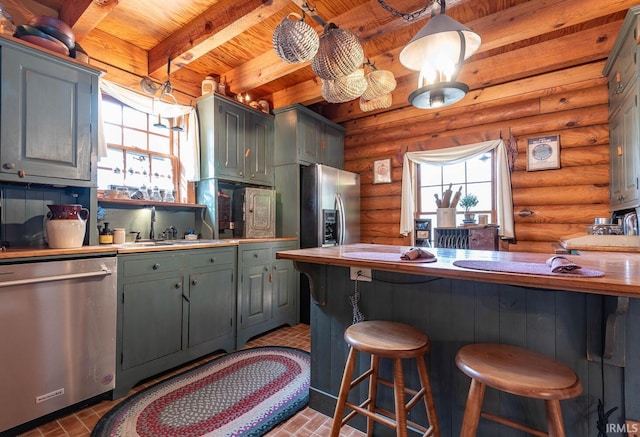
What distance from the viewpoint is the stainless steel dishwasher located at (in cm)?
160

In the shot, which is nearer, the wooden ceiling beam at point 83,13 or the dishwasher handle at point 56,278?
the dishwasher handle at point 56,278

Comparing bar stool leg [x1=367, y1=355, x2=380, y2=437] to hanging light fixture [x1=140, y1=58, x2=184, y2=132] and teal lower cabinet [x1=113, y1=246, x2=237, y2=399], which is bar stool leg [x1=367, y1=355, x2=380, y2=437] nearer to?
teal lower cabinet [x1=113, y1=246, x2=237, y2=399]

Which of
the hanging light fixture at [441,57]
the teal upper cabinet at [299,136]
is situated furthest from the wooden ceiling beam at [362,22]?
the hanging light fixture at [441,57]

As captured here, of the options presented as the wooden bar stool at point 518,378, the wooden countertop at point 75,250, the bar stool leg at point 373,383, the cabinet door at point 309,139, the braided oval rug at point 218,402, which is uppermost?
the cabinet door at point 309,139

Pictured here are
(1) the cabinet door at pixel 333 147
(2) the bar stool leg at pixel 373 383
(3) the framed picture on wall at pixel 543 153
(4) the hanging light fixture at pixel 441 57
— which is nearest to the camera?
(4) the hanging light fixture at pixel 441 57

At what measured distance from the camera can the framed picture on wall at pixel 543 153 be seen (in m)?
3.06

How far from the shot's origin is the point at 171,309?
2289 millimetres

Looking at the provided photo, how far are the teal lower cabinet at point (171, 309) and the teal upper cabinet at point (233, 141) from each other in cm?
97

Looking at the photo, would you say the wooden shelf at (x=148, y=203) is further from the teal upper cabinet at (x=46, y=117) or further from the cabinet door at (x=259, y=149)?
the cabinet door at (x=259, y=149)

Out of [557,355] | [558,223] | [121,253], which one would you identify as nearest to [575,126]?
[558,223]

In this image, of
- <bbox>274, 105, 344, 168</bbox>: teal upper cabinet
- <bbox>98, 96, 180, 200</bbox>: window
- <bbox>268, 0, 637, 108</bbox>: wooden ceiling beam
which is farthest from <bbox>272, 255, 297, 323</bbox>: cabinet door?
<bbox>268, 0, 637, 108</bbox>: wooden ceiling beam

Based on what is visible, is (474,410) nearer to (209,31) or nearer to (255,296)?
(255,296)

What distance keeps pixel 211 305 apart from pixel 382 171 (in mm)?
2829

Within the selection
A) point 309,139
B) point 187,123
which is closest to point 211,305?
point 187,123
